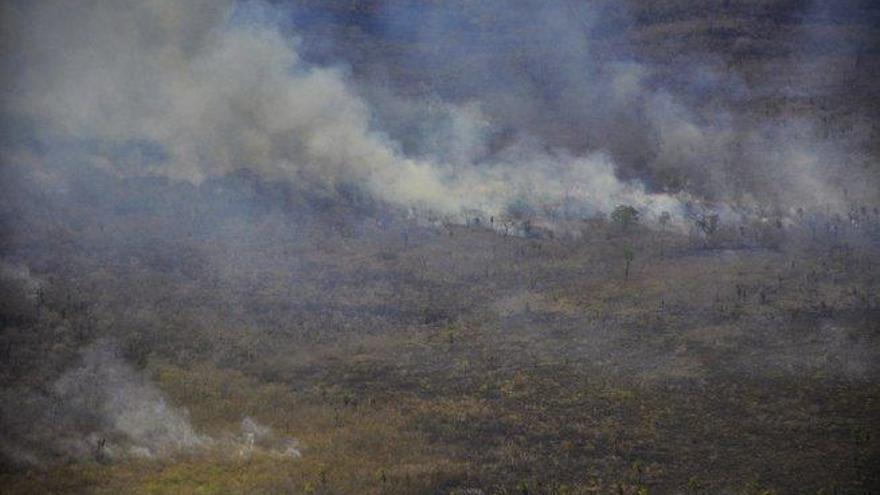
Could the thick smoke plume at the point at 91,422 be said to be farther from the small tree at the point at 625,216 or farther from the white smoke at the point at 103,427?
the small tree at the point at 625,216

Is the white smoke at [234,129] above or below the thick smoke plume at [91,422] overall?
above

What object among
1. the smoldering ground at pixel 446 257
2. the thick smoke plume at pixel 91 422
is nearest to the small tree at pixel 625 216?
the smoldering ground at pixel 446 257

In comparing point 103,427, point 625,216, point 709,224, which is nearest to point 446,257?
point 625,216

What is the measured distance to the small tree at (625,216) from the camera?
73.6 metres

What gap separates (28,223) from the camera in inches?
2221

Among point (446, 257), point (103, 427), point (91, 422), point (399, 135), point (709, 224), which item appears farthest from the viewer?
point (399, 135)

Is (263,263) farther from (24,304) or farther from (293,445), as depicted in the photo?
(293,445)

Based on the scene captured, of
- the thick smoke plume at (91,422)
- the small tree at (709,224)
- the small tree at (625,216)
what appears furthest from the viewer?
the small tree at (625,216)

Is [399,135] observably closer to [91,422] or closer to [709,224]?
[709,224]

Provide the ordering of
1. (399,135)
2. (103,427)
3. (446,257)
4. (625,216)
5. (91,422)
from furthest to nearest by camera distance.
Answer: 1. (399,135)
2. (625,216)
3. (446,257)
4. (91,422)
5. (103,427)

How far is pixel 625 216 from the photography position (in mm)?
73438

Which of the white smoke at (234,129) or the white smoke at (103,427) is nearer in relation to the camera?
the white smoke at (103,427)

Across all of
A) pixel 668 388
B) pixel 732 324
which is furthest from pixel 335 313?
pixel 732 324

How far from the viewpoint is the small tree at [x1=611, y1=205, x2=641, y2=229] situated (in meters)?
73.6
